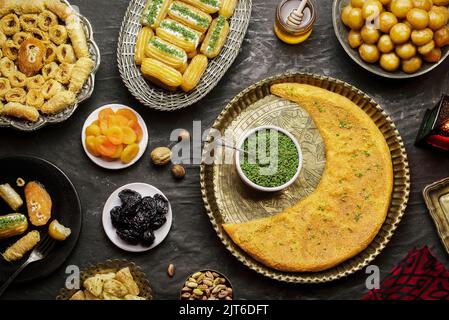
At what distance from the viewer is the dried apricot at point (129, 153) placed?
3941 mm

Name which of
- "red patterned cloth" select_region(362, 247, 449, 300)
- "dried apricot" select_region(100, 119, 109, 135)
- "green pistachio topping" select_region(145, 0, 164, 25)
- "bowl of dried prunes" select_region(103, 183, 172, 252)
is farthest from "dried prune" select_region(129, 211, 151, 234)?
"red patterned cloth" select_region(362, 247, 449, 300)

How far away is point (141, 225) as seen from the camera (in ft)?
12.7

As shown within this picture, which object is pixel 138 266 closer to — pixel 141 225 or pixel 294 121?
pixel 141 225

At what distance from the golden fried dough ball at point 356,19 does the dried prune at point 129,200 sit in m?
1.69

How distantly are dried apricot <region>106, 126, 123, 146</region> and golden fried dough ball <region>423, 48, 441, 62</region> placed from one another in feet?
6.34

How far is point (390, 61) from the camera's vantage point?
3926mm

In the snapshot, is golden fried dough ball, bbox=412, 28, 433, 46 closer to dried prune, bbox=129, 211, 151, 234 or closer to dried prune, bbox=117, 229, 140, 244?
dried prune, bbox=129, 211, 151, 234

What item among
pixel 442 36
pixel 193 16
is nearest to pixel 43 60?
pixel 193 16

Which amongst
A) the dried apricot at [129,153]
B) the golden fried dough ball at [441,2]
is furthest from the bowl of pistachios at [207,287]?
the golden fried dough ball at [441,2]

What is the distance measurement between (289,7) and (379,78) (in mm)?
742

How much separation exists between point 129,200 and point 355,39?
1719mm

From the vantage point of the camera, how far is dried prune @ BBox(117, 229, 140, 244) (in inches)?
153

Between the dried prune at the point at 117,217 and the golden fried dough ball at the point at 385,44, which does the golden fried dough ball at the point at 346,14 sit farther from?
the dried prune at the point at 117,217
